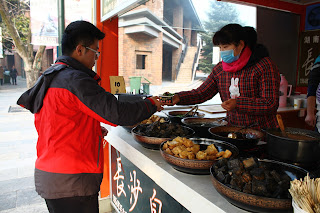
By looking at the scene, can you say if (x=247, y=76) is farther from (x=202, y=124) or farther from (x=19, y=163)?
(x=19, y=163)

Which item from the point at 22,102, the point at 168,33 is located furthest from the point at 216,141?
the point at 168,33

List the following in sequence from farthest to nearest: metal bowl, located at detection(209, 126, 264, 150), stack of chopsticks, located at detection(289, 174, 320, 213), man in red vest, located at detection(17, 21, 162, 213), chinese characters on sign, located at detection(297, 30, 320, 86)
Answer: chinese characters on sign, located at detection(297, 30, 320, 86), metal bowl, located at detection(209, 126, 264, 150), man in red vest, located at detection(17, 21, 162, 213), stack of chopsticks, located at detection(289, 174, 320, 213)

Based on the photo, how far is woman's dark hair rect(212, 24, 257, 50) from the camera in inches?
85.9

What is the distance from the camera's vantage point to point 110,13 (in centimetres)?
282

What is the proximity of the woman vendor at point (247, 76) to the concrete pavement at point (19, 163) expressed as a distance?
8.29 ft

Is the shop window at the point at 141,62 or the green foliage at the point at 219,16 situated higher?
the green foliage at the point at 219,16

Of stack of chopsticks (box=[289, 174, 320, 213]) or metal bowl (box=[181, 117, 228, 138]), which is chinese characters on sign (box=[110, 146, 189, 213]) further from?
stack of chopsticks (box=[289, 174, 320, 213])

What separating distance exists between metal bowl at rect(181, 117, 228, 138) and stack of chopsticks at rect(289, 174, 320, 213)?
3.59ft

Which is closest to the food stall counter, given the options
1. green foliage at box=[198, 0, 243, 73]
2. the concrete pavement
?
the concrete pavement

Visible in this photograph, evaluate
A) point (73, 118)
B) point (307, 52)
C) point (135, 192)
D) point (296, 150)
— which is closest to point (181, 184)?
point (296, 150)

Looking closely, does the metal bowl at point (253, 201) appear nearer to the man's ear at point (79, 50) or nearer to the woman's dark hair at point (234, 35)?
the man's ear at point (79, 50)

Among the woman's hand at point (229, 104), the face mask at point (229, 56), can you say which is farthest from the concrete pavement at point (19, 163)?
the face mask at point (229, 56)

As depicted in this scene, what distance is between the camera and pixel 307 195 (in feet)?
2.58

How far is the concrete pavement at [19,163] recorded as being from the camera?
10.9 ft
